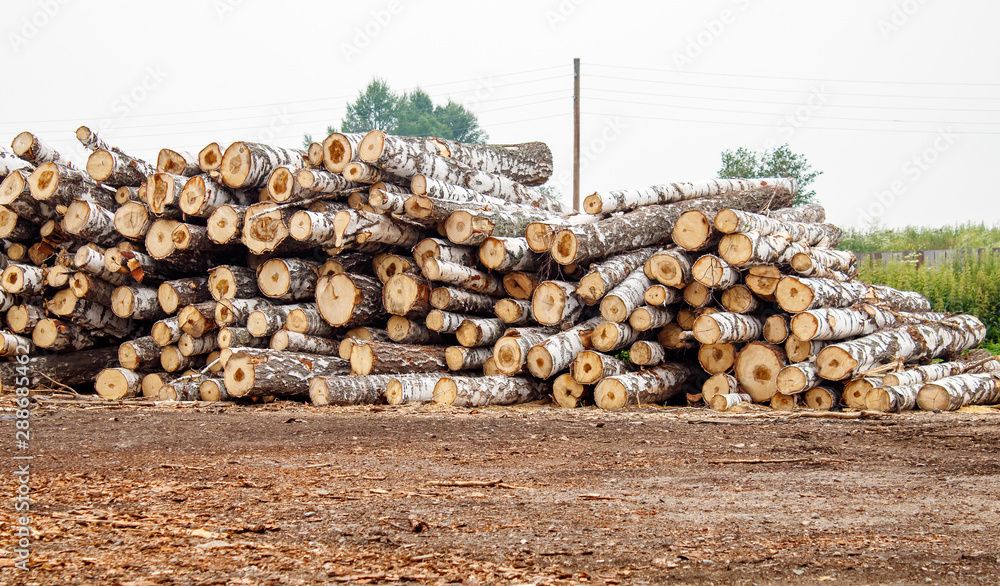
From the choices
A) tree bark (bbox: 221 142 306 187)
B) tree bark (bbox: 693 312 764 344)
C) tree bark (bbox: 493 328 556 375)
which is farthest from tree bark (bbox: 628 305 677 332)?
tree bark (bbox: 221 142 306 187)

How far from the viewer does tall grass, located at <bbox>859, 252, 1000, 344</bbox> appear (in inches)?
499

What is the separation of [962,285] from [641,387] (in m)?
8.26

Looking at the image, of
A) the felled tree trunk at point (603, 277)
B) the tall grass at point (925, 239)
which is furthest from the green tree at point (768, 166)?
the felled tree trunk at point (603, 277)

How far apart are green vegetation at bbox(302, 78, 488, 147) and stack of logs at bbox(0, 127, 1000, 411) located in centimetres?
3300

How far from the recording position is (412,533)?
10.1 feet

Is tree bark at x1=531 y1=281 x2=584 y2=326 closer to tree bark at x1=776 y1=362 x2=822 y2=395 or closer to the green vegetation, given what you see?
tree bark at x1=776 y1=362 x2=822 y2=395

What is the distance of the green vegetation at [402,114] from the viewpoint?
41.6 m

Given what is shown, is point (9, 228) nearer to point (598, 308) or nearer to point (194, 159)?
point (194, 159)

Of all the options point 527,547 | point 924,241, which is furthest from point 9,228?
point 924,241

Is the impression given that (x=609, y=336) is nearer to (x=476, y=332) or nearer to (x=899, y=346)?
(x=476, y=332)

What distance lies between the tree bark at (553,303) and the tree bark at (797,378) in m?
2.24

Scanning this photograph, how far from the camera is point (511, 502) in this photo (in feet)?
11.9

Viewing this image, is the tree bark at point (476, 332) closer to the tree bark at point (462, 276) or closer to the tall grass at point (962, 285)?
the tree bark at point (462, 276)

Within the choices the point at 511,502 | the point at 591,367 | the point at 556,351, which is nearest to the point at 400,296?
the point at 556,351
